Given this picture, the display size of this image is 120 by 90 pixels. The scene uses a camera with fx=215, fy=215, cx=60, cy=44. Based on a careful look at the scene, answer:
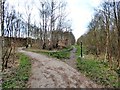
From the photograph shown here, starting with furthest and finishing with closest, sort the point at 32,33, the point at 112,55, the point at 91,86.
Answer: the point at 32,33
the point at 112,55
the point at 91,86

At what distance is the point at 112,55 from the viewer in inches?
741

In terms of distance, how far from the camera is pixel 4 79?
34.4 ft

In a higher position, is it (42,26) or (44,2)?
(44,2)

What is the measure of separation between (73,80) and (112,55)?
9313 mm

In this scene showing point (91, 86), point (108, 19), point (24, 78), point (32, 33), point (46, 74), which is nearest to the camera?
point (91, 86)

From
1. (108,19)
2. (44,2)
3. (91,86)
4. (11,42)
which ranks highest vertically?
(44,2)

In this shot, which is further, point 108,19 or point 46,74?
point 108,19

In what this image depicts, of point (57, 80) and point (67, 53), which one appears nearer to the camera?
point (57, 80)

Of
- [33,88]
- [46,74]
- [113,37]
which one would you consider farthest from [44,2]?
[33,88]

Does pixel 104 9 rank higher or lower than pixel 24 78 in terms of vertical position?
higher

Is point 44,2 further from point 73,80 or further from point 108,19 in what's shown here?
point 73,80

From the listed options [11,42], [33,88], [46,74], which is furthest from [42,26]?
[33,88]

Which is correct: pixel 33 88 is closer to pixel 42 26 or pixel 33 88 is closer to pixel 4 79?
pixel 4 79

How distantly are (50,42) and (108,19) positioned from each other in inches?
636
